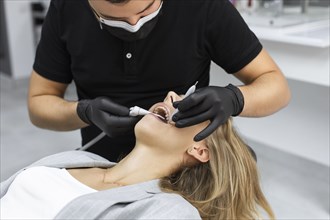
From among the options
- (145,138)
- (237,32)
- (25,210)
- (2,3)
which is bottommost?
(2,3)

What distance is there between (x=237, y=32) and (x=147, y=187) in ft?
1.82

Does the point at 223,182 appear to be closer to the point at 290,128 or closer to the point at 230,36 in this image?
the point at 230,36

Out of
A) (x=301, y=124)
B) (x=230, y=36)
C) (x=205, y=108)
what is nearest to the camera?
(x=205, y=108)

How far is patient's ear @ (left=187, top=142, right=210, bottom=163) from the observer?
131 cm

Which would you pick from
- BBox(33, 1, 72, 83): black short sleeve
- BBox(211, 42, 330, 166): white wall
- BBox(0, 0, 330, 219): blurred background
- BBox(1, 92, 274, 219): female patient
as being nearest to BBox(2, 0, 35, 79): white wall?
BBox(0, 0, 330, 219): blurred background

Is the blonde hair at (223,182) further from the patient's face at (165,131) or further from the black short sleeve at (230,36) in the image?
the black short sleeve at (230,36)

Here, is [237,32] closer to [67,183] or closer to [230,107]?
[230,107]

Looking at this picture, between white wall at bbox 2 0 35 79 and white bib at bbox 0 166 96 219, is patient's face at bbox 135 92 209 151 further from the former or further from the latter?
white wall at bbox 2 0 35 79

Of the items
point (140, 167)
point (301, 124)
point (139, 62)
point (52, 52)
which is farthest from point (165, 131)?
point (301, 124)

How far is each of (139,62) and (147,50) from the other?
0.05m

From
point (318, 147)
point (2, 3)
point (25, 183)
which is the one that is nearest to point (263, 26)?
point (318, 147)

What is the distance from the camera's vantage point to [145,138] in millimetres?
1267

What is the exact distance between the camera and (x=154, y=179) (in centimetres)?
127

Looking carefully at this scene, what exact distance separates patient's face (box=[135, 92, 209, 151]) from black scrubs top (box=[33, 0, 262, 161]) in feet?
0.57
